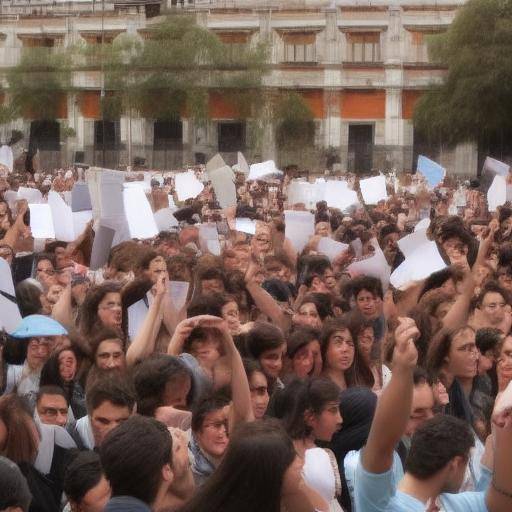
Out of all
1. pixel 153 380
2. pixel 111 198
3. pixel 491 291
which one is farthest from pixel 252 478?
pixel 111 198

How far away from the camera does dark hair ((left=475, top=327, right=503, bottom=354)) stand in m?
7.25

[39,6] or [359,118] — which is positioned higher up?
[39,6]

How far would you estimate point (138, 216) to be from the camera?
11172mm

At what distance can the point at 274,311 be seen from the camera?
8.57 metres

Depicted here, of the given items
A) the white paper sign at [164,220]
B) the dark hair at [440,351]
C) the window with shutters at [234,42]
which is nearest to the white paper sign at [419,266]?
the dark hair at [440,351]

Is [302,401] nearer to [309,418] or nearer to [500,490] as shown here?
[309,418]

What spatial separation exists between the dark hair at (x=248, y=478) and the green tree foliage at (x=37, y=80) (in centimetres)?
4117

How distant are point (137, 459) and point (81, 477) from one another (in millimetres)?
642

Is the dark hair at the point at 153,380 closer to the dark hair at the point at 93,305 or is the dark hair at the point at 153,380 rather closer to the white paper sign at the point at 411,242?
the dark hair at the point at 93,305

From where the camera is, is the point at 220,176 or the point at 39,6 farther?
the point at 39,6

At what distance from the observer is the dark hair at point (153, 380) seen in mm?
5742

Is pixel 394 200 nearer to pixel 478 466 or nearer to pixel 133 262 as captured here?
pixel 133 262

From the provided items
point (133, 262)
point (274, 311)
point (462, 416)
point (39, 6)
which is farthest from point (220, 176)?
point (39, 6)

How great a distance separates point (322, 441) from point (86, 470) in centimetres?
105
